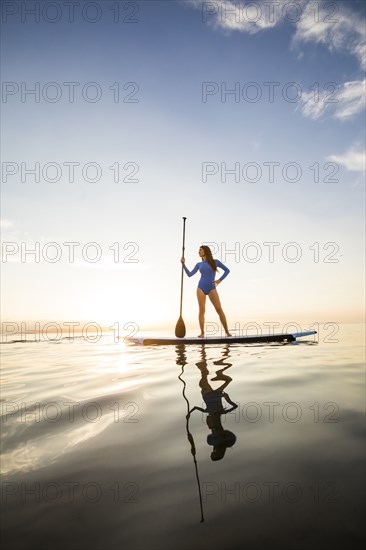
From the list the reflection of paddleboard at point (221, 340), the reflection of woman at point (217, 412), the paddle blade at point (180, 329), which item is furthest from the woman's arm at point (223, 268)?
the reflection of woman at point (217, 412)

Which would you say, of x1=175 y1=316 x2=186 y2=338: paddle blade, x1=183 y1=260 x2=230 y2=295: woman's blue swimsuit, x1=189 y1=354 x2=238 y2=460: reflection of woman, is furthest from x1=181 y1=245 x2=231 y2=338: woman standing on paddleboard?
x1=189 y1=354 x2=238 y2=460: reflection of woman

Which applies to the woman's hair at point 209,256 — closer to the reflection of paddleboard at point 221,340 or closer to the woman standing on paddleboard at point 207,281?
the woman standing on paddleboard at point 207,281

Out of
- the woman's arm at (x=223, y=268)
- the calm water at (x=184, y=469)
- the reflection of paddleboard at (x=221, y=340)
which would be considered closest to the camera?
the calm water at (x=184, y=469)

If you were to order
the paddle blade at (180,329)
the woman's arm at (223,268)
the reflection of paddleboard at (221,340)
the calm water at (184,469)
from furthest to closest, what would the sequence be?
the paddle blade at (180,329)
the woman's arm at (223,268)
the reflection of paddleboard at (221,340)
the calm water at (184,469)

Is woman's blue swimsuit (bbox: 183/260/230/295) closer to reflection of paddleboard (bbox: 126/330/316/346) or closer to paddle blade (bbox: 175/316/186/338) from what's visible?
paddle blade (bbox: 175/316/186/338)

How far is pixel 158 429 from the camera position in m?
2.28

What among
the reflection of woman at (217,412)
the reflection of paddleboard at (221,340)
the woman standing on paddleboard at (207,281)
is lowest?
the reflection of paddleboard at (221,340)

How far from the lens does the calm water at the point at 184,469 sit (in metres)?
1.15

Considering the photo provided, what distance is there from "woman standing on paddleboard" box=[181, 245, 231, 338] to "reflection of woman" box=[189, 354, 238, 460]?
605 cm

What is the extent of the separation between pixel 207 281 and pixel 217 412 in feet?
25.7

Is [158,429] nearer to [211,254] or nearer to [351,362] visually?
[351,362]

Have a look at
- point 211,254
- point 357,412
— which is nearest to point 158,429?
point 357,412

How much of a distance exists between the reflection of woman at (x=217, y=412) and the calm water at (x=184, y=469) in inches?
0.5

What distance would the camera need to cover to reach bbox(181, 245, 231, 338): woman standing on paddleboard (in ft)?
33.6
